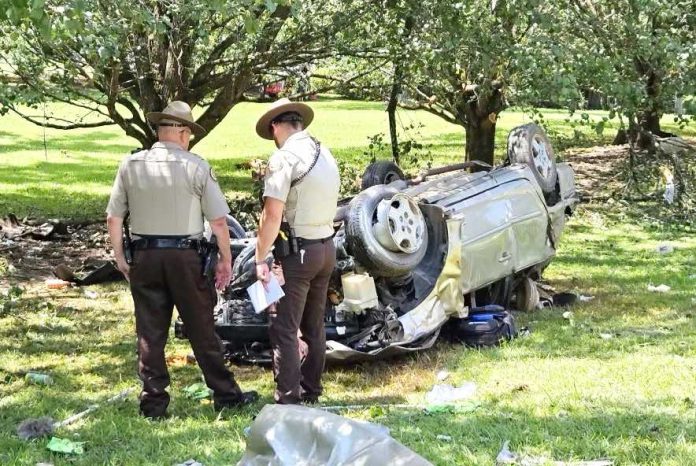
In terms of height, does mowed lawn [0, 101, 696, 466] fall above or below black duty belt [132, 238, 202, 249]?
below

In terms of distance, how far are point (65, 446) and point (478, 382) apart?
2.49 meters

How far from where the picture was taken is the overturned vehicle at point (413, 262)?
21.2ft

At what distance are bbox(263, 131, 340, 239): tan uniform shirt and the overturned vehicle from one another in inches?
39.1

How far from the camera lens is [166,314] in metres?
5.43

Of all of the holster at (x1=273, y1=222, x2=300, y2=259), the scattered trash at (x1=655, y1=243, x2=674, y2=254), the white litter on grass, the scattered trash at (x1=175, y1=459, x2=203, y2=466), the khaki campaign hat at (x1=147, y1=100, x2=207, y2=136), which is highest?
the khaki campaign hat at (x1=147, y1=100, x2=207, y2=136)

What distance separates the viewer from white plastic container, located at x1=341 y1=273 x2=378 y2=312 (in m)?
6.36

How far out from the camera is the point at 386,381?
6316 millimetres

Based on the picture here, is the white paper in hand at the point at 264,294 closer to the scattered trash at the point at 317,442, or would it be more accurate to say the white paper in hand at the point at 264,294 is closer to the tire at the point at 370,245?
the tire at the point at 370,245

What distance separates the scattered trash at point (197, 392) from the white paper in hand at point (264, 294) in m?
0.97

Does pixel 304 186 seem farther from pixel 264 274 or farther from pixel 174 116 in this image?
pixel 174 116

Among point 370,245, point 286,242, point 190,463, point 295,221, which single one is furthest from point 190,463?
point 370,245

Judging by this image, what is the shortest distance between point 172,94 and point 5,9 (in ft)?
21.9

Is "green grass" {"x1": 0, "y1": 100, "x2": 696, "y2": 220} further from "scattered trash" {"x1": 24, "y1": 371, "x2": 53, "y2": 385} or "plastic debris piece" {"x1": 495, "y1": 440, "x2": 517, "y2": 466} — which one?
"plastic debris piece" {"x1": 495, "y1": 440, "x2": 517, "y2": 466}

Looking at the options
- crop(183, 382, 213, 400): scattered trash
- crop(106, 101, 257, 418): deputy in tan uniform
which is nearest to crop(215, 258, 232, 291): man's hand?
crop(106, 101, 257, 418): deputy in tan uniform
